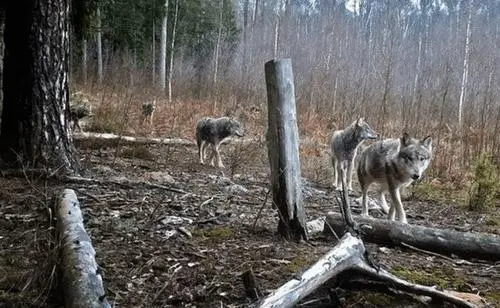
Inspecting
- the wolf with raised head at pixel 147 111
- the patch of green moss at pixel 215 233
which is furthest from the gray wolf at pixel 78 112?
the patch of green moss at pixel 215 233

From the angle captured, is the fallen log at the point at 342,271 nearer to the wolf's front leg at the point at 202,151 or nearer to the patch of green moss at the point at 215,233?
the patch of green moss at the point at 215,233

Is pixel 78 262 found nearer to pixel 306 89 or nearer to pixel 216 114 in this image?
pixel 216 114

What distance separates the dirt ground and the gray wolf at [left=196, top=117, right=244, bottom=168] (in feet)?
15.8

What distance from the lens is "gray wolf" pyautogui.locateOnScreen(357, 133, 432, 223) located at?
6.17m

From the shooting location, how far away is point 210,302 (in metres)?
3.14

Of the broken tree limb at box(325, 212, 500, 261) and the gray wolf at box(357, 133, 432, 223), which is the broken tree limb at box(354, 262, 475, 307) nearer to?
the broken tree limb at box(325, 212, 500, 261)

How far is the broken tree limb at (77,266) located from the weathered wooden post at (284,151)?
1711 millimetres

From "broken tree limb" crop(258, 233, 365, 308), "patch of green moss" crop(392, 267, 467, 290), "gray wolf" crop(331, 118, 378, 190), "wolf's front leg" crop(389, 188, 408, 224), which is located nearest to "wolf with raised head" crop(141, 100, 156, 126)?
"gray wolf" crop(331, 118, 378, 190)

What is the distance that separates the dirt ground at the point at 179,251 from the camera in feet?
10.4

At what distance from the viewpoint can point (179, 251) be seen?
391cm

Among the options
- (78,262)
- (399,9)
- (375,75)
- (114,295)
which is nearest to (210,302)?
(114,295)

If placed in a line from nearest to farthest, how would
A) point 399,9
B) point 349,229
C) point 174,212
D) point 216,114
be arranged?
point 349,229, point 174,212, point 216,114, point 399,9

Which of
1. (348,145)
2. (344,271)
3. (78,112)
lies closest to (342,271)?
(344,271)

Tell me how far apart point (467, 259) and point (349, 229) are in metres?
1.41
